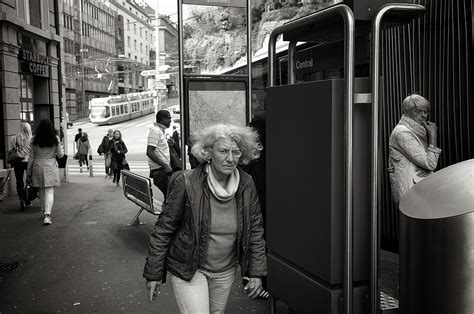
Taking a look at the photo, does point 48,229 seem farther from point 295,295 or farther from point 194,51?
point 295,295

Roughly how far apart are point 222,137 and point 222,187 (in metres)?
0.29

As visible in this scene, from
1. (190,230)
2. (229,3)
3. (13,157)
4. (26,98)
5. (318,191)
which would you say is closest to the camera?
(318,191)

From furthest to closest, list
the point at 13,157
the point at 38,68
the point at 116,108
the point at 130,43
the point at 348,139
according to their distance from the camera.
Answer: the point at 130,43
the point at 116,108
the point at 38,68
the point at 13,157
the point at 348,139

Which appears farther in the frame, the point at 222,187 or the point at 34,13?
the point at 34,13

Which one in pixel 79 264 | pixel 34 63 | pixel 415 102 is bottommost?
pixel 79 264

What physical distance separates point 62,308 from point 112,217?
5173 mm

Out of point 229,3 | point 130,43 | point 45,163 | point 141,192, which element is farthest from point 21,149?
point 130,43

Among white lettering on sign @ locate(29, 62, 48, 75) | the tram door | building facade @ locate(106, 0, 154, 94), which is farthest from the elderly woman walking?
building facade @ locate(106, 0, 154, 94)

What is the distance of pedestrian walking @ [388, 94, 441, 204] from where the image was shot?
16.5 ft

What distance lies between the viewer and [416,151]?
16.8 ft

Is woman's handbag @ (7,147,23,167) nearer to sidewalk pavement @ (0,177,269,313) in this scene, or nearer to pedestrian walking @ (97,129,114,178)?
sidewalk pavement @ (0,177,269,313)

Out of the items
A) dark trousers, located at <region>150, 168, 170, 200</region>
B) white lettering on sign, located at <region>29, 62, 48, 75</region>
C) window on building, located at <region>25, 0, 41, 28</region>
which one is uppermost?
window on building, located at <region>25, 0, 41, 28</region>

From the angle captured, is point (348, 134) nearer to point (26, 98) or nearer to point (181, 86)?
point (181, 86)

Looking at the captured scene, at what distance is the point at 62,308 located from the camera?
5.12 m
